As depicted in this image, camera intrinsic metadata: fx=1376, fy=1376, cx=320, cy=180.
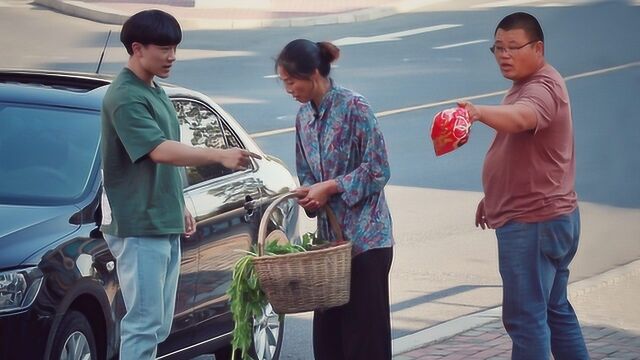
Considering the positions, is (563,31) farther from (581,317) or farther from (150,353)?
(150,353)

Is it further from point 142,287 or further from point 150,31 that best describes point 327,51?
point 142,287

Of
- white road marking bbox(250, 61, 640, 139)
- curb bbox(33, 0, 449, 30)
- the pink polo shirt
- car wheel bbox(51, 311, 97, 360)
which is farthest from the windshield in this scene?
curb bbox(33, 0, 449, 30)

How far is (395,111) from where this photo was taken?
19.1 meters

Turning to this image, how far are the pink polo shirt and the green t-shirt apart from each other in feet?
4.53

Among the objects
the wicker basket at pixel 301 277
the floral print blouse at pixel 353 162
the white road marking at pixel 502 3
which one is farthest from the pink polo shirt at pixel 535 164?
the white road marking at pixel 502 3

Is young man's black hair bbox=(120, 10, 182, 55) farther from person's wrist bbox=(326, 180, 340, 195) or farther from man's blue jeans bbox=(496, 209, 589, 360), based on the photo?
man's blue jeans bbox=(496, 209, 589, 360)

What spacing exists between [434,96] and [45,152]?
46.1ft

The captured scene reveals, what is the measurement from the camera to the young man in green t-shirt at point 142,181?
18.1 ft

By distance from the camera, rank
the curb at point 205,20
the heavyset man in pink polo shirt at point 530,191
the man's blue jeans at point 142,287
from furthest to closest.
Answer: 1. the curb at point 205,20
2. the heavyset man in pink polo shirt at point 530,191
3. the man's blue jeans at point 142,287

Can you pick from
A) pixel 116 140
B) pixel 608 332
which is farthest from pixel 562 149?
pixel 608 332

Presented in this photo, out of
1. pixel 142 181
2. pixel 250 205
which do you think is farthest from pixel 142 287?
pixel 250 205

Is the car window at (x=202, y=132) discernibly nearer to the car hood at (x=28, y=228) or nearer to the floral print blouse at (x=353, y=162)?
the car hood at (x=28, y=228)

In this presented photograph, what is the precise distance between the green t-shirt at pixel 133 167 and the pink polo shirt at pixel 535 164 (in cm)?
138

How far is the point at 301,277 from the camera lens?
5242 mm
